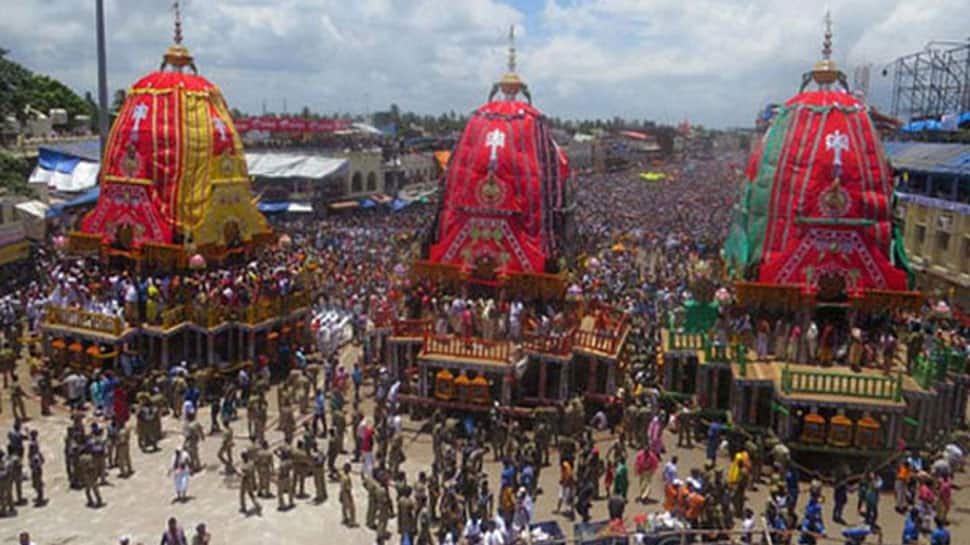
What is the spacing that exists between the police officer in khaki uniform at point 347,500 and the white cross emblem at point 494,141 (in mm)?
9939

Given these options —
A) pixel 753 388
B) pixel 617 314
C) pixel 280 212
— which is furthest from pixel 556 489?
pixel 280 212

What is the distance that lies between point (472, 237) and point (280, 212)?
28.2 m

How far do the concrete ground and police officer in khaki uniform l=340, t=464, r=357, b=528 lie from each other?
0.61ft

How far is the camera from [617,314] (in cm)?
2286

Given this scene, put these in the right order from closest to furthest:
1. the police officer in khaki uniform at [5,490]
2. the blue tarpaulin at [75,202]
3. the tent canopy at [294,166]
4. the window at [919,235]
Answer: the police officer in khaki uniform at [5,490], the window at [919,235], the blue tarpaulin at [75,202], the tent canopy at [294,166]

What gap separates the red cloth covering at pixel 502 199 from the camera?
21.8 metres

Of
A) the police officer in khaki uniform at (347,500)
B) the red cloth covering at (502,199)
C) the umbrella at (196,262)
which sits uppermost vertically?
the red cloth covering at (502,199)

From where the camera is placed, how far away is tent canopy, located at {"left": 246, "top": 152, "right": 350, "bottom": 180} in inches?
1881

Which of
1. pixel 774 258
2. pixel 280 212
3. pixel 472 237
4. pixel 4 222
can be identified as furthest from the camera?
pixel 280 212

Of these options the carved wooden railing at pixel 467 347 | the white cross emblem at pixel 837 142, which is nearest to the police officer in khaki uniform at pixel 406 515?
the carved wooden railing at pixel 467 347

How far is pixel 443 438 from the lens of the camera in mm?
17281

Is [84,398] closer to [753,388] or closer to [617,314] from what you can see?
[617,314]

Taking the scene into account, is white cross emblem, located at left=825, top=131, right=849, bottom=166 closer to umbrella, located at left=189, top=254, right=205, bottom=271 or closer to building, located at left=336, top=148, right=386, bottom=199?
umbrella, located at left=189, top=254, right=205, bottom=271

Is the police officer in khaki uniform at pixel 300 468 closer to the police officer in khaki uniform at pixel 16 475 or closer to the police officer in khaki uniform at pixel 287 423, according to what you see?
the police officer in khaki uniform at pixel 287 423
